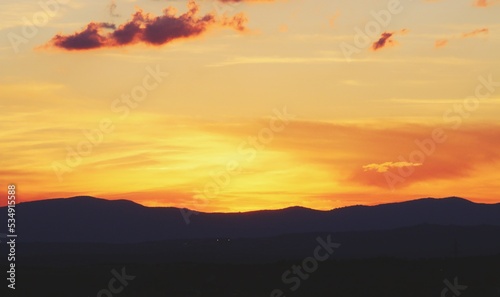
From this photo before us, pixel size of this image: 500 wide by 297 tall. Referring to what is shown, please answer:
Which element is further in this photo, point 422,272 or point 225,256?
point 225,256

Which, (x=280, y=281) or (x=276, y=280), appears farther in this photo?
(x=276, y=280)

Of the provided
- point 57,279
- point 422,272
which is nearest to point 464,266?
point 422,272

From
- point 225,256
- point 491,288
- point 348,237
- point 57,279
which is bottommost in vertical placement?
point 491,288

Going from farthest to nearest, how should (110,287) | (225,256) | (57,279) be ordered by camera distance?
(225,256) → (57,279) → (110,287)

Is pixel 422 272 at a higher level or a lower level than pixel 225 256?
lower

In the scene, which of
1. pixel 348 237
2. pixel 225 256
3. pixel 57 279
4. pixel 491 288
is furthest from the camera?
pixel 348 237

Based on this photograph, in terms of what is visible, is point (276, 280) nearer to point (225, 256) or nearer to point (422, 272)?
point (422, 272)

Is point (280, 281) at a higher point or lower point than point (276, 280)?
lower

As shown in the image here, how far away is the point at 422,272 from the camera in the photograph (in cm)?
5225

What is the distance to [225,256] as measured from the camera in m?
116

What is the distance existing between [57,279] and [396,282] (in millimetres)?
21119

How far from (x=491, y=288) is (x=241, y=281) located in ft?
47.0

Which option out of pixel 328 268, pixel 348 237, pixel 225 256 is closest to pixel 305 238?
pixel 348 237

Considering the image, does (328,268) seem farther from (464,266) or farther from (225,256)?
(225,256)
